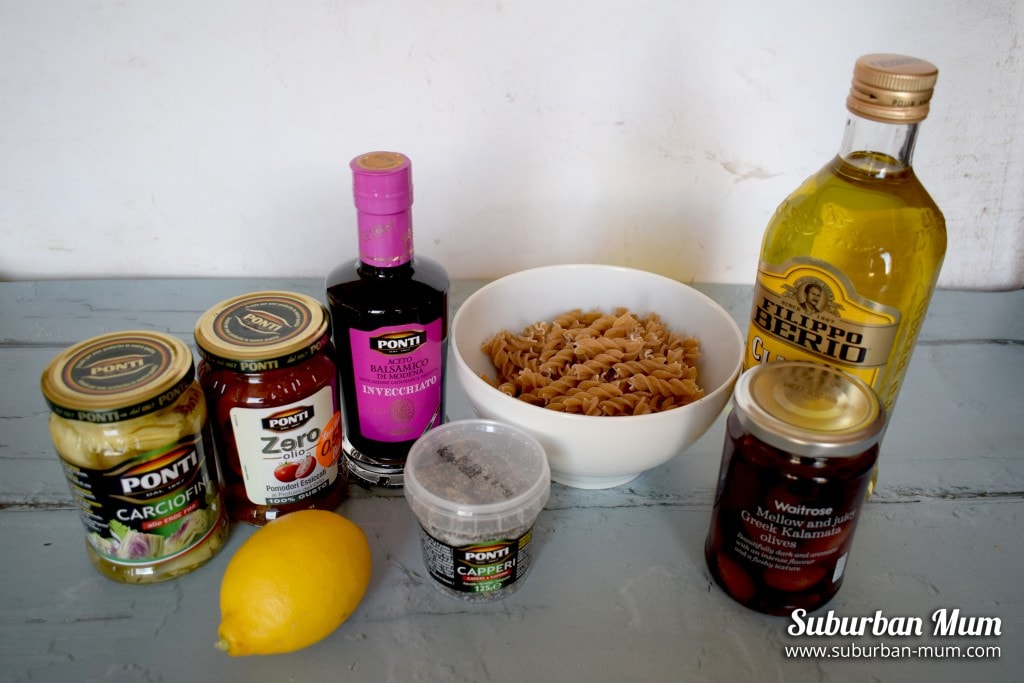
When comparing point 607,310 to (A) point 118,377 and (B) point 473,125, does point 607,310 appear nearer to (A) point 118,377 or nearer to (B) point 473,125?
(B) point 473,125

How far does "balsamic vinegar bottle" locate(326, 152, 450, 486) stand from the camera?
2.31 feet

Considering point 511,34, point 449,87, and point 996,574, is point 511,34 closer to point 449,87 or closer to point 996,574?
point 449,87

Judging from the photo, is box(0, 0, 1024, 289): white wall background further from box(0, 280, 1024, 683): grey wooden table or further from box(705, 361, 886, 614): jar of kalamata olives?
box(705, 361, 886, 614): jar of kalamata olives

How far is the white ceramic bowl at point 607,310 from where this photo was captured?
711 millimetres

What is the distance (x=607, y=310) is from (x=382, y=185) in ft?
1.14

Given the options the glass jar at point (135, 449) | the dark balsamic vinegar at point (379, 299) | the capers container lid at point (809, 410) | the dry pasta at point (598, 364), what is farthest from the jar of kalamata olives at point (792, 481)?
the glass jar at point (135, 449)

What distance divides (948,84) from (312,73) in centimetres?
79

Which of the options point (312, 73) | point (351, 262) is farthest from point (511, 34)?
point (351, 262)

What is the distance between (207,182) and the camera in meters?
1.06

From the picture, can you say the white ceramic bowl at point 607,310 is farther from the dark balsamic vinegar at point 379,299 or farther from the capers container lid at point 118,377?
the capers container lid at point 118,377

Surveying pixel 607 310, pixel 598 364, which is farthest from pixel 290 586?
pixel 607 310

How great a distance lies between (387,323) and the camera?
2.40ft

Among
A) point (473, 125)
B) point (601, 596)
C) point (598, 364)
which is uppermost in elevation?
point (473, 125)

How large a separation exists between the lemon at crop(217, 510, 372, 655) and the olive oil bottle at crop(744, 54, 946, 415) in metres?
0.43
